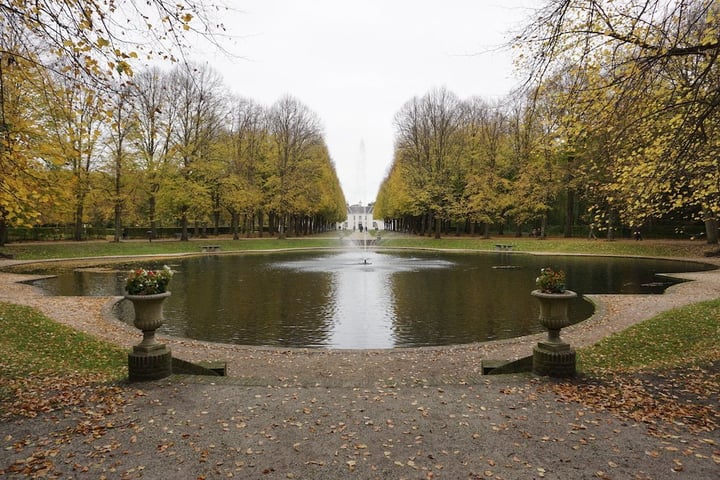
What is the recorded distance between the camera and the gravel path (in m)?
3.93

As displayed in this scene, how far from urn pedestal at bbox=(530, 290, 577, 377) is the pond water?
3180 mm

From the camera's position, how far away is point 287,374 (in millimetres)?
7332

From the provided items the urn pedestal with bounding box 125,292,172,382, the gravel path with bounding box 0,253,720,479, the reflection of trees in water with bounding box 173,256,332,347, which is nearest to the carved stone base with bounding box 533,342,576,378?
the gravel path with bounding box 0,253,720,479

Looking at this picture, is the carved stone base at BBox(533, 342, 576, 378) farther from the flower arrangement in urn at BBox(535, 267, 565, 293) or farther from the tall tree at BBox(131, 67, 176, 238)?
the tall tree at BBox(131, 67, 176, 238)

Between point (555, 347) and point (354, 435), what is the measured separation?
3596 millimetres

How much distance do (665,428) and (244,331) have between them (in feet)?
28.2

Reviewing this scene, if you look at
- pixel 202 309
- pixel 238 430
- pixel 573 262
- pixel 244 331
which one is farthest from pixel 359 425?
pixel 573 262

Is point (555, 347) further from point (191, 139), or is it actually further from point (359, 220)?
point (359, 220)

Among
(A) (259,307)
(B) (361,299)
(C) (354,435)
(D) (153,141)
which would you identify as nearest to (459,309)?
(B) (361,299)

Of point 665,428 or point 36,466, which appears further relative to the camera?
point 665,428

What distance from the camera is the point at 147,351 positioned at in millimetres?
6289

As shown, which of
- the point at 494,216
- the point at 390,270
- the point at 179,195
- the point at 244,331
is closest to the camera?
the point at 244,331

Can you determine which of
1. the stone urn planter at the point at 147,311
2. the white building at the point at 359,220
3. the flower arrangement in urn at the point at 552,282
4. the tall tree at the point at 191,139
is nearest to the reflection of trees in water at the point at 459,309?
the flower arrangement in urn at the point at 552,282

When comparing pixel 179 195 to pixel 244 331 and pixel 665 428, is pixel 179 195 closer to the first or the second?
pixel 244 331
